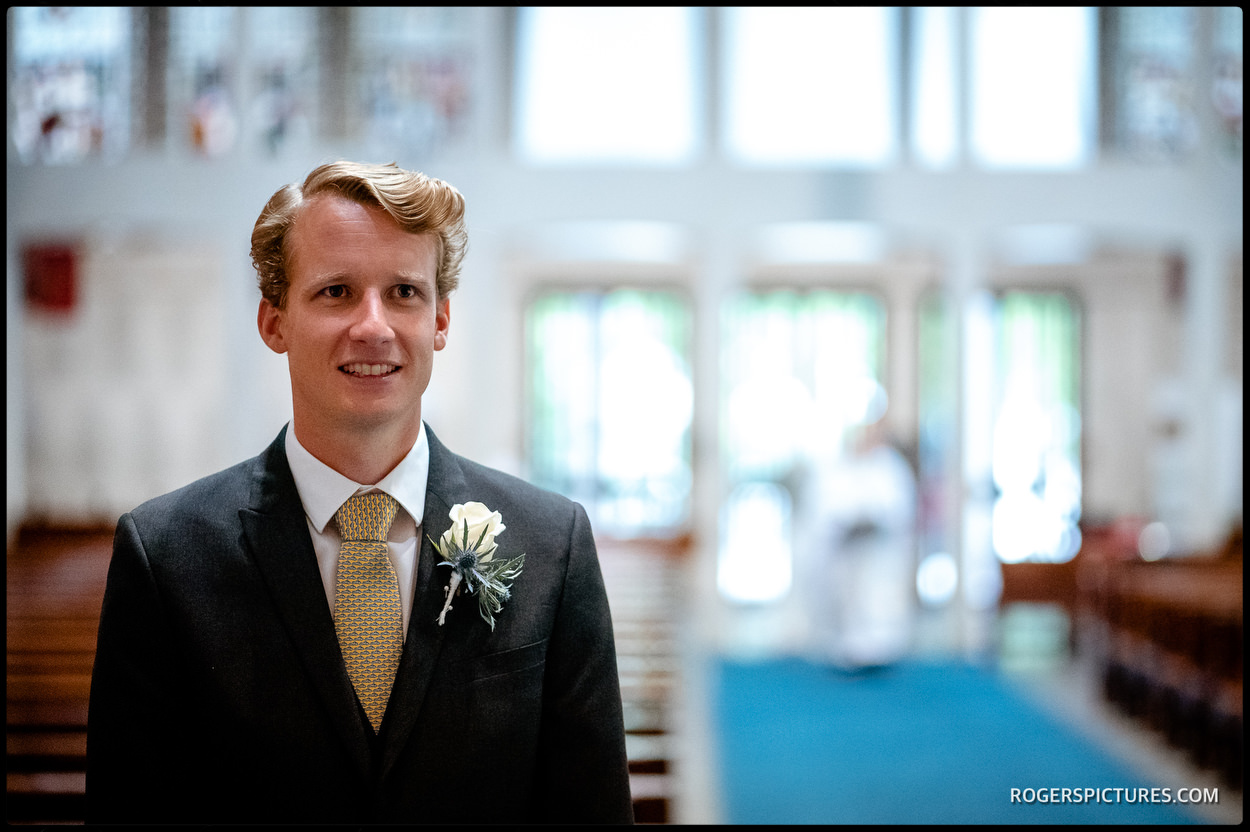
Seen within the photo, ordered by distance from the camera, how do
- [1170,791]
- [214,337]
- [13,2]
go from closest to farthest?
[1170,791]
[13,2]
[214,337]

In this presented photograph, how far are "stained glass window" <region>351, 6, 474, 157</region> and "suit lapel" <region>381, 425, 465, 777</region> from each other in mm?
5510

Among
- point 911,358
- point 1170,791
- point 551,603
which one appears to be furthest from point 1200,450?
point 551,603

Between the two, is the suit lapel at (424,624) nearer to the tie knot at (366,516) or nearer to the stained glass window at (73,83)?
the tie knot at (366,516)

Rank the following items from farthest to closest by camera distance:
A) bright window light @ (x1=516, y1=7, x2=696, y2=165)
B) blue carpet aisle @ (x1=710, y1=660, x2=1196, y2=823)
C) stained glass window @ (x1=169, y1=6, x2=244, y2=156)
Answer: bright window light @ (x1=516, y1=7, x2=696, y2=165) < stained glass window @ (x1=169, y1=6, x2=244, y2=156) < blue carpet aisle @ (x1=710, y1=660, x2=1196, y2=823)

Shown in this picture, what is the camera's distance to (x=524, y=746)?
1206 millimetres

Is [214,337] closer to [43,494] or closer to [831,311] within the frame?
[43,494]

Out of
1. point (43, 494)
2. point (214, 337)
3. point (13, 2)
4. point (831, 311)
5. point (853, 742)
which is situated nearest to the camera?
point (13, 2)

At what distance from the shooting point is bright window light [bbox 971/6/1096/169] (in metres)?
6.95

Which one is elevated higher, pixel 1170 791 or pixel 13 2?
pixel 13 2

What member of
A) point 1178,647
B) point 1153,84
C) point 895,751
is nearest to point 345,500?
point 895,751

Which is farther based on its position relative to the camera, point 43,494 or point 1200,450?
point 1200,450

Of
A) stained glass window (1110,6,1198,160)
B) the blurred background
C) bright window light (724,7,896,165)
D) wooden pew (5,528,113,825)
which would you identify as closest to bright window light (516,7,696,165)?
the blurred background

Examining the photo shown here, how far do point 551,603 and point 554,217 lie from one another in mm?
5686

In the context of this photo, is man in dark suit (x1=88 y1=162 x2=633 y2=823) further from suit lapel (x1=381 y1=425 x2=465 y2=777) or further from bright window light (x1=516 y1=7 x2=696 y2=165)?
bright window light (x1=516 y1=7 x2=696 y2=165)
